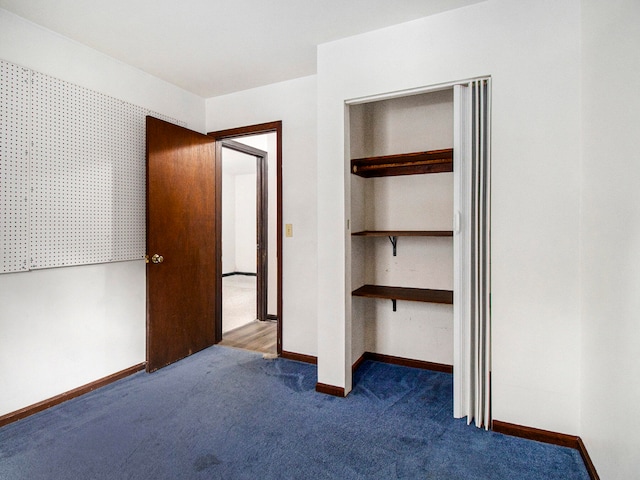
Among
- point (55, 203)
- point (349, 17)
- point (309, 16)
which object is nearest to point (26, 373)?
point (55, 203)

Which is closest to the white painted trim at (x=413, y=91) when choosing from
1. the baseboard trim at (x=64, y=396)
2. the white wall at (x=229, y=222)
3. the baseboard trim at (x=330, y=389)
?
the baseboard trim at (x=330, y=389)

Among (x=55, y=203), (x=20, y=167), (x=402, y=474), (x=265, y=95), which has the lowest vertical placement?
(x=402, y=474)

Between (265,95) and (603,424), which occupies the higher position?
(265,95)

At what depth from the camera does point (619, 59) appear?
1478mm

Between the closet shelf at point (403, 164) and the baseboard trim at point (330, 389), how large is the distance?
5.52 ft

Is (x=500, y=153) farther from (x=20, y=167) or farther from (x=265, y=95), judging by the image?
(x=20, y=167)

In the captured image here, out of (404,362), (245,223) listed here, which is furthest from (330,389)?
(245,223)

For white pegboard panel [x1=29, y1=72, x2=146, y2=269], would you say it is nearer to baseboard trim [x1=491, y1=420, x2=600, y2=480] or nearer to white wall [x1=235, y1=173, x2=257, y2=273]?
baseboard trim [x1=491, y1=420, x2=600, y2=480]

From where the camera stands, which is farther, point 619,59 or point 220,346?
point 220,346

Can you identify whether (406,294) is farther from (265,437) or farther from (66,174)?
(66,174)

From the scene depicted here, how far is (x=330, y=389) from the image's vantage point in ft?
8.57

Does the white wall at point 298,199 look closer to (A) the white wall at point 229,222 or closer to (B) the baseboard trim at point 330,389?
(B) the baseboard trim at point 330,389

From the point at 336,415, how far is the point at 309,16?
8.61ft

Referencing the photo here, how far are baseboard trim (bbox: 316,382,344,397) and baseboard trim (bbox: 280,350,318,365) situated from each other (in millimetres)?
580
